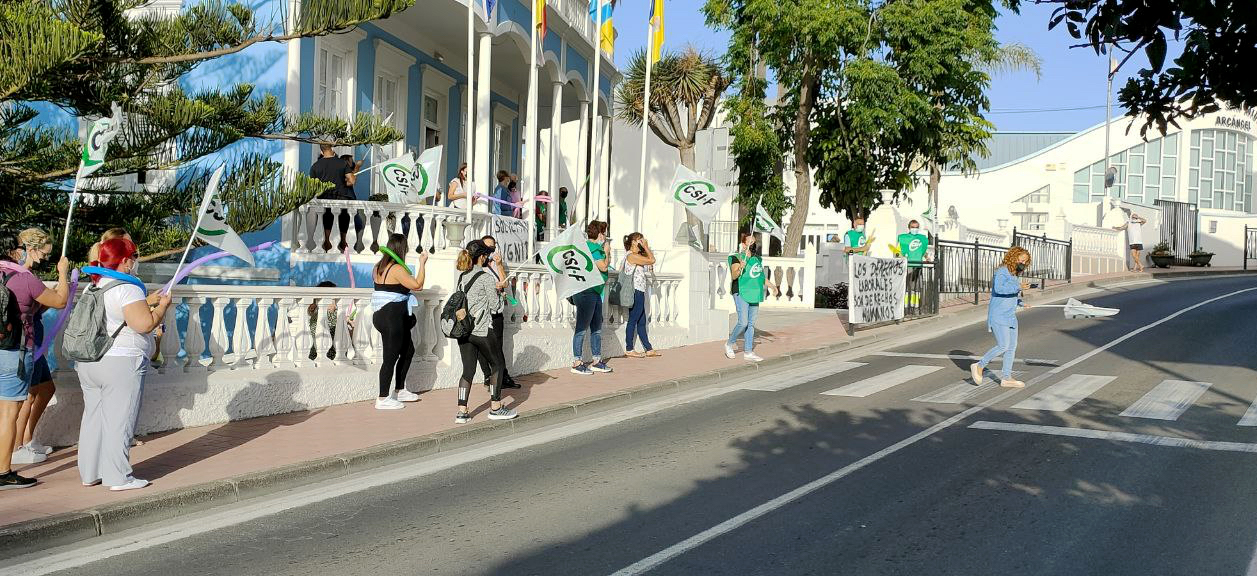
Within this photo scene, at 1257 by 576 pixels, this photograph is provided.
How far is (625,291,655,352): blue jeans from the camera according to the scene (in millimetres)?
15609

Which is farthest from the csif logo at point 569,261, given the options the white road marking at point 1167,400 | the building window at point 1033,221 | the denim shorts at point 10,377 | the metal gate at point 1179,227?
the metal gate at point 1179,227

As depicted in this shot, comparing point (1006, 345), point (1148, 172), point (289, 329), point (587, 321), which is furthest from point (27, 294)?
point (1148, 172)

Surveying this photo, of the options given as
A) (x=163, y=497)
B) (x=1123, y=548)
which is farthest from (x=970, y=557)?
(x=163, y=497)

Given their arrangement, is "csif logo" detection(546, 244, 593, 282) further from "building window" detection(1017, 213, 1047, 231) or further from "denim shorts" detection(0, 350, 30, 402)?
"building window" detection(1017, 213, 1047, 231)

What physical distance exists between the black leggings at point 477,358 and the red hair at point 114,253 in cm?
338

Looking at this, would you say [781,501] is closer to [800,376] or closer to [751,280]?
[800,376]

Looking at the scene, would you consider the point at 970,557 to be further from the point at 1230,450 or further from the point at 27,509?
the point at 27,509

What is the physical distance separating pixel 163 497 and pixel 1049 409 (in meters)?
8.26

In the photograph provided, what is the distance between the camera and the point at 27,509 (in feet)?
22.1

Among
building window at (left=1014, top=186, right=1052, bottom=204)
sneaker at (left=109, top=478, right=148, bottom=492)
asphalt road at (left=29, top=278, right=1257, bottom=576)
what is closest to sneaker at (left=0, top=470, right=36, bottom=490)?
sneaker at (left=109, top=478, right=148, bottom=492)

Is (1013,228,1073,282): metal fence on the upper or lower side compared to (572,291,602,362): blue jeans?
upper

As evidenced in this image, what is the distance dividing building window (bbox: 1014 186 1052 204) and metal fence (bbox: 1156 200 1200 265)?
178 inches

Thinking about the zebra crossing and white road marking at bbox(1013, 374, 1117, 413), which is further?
white road marking at bbox(1013, 374, 1117, 413)

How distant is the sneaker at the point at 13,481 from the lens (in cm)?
725
